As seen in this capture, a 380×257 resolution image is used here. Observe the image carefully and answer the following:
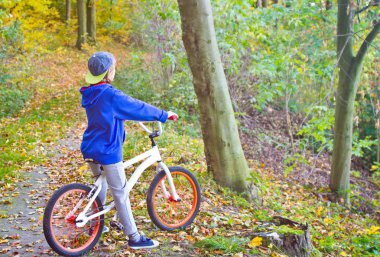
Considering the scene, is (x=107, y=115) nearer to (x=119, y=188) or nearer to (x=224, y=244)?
(x=119, y=188)

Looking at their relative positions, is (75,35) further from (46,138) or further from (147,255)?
(147,255)

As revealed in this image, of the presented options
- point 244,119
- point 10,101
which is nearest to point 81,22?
point 10,101

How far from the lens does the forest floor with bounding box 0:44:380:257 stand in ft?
16.1

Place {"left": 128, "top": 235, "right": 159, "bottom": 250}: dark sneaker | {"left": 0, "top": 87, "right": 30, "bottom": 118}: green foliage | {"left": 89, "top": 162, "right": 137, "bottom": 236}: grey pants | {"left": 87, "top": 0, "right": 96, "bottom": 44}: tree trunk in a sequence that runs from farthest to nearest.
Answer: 1. {"left": 87, "top": 0, "right": 96, "bottom": 44}: tree trunk
2. {"left": 0, "top": 87, "right": 30, "bottom": 118}: green foliage
3. {"left": 128, "top": 235, "right": 159, "bottom": 250}: dark sneaker
4. {"left": 89, "top": 162, "right": 137, "bottom": 236}: grey pants

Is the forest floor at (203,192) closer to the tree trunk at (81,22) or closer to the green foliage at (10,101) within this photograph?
the green foliage at (10,101)

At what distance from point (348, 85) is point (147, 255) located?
6.57 meters

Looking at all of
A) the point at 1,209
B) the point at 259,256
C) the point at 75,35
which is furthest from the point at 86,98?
the point at 75,35

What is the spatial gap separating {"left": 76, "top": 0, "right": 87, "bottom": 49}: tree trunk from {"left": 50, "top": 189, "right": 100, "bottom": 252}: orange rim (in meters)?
20.5

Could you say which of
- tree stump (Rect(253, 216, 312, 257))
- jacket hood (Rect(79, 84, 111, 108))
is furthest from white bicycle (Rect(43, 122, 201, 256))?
tree stump (Rect(253, 216, 312, 257))

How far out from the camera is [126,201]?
14.7 feet

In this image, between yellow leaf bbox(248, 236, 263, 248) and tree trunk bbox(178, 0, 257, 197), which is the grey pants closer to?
yellow leaf bbox(248, 236, 263, 248)

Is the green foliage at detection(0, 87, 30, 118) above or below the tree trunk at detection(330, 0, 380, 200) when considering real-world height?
above

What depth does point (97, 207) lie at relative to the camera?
4500mm

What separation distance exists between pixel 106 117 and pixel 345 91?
267 inches
